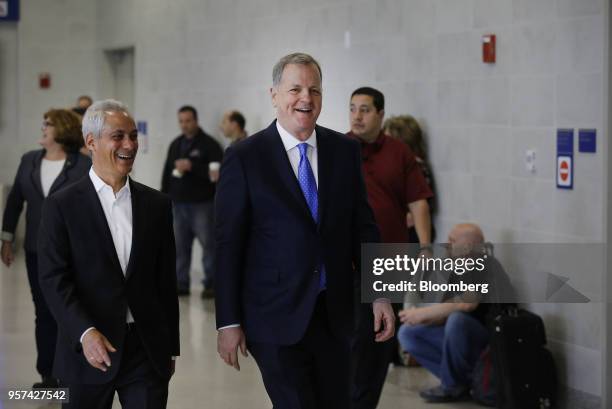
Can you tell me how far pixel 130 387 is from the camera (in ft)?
11.1

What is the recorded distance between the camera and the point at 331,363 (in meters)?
3.52

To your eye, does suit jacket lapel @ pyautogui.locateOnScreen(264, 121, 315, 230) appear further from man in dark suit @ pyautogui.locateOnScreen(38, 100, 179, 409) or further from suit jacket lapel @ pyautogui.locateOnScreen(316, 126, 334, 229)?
man in dark suit @ pyautogui.locateOnScreen(38, 100, 179, 409)

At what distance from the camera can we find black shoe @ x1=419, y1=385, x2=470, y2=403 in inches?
242

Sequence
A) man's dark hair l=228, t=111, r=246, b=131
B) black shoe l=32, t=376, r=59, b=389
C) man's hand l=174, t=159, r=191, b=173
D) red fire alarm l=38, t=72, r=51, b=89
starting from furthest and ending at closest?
red fire alarm l=38, t=72, r=51, b=89 < man's hand l=174, t=159, r=191, b=173 < man's dark hair l=228, t=111, r=246, b=131 < black shoe l=32, t=376, r=59, b=389

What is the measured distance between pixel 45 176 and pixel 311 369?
2.92 m

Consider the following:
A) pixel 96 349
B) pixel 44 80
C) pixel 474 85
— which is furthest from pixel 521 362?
pixel 44 80

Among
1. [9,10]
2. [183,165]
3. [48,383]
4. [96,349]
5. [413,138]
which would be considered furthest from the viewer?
[9,10]

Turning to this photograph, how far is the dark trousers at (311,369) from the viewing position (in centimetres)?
343

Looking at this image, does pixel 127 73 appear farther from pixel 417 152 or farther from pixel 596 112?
pixel 596 112

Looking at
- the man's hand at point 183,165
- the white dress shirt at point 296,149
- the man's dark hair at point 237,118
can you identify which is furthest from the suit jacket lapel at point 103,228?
the man's hand at point 183,165

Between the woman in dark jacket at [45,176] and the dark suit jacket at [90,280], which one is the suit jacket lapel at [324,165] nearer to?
the dark suit jacket at [90,280]

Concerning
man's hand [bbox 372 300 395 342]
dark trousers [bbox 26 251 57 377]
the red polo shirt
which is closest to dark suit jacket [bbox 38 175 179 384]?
man's hand [bbox 372 300 395 342]

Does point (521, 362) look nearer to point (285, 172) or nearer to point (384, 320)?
point (384, 320)

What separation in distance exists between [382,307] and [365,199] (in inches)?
15.0
